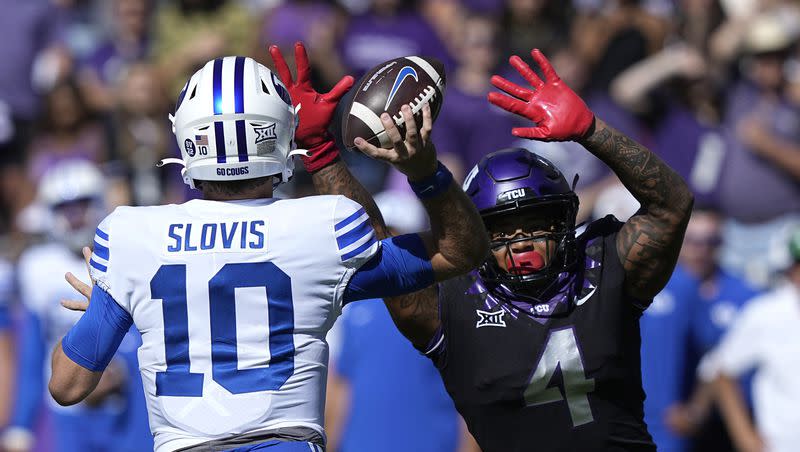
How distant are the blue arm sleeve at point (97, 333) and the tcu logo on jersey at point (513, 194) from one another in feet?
4.68

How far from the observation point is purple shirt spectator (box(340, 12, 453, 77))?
32.8 feet

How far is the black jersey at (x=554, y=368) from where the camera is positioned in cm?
471

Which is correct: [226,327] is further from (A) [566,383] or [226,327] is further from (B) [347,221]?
(A) [566,383]

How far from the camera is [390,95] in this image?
175 inches

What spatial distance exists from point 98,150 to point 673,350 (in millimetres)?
4550

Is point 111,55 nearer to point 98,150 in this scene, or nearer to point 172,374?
point 98,150

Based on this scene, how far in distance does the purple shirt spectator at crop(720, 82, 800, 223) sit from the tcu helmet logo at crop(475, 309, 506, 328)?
4.78 m

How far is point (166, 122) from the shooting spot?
32.9 ft

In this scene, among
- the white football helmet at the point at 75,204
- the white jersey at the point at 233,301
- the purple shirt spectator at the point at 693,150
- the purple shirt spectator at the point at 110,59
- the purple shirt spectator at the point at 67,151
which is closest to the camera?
the white jersey at the point at 233,301

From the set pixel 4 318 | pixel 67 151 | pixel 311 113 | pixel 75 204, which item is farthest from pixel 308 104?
pixel 67 151

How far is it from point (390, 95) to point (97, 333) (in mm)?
1181

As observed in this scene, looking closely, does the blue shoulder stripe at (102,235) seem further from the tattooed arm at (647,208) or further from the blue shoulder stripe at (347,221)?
the tattooed arm at (647,208)

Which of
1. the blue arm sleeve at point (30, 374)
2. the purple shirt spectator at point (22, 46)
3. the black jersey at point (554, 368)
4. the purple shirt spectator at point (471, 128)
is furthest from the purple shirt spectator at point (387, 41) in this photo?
the black jersey at point (554, 368)

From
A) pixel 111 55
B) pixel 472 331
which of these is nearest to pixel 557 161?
pixel 111 55
